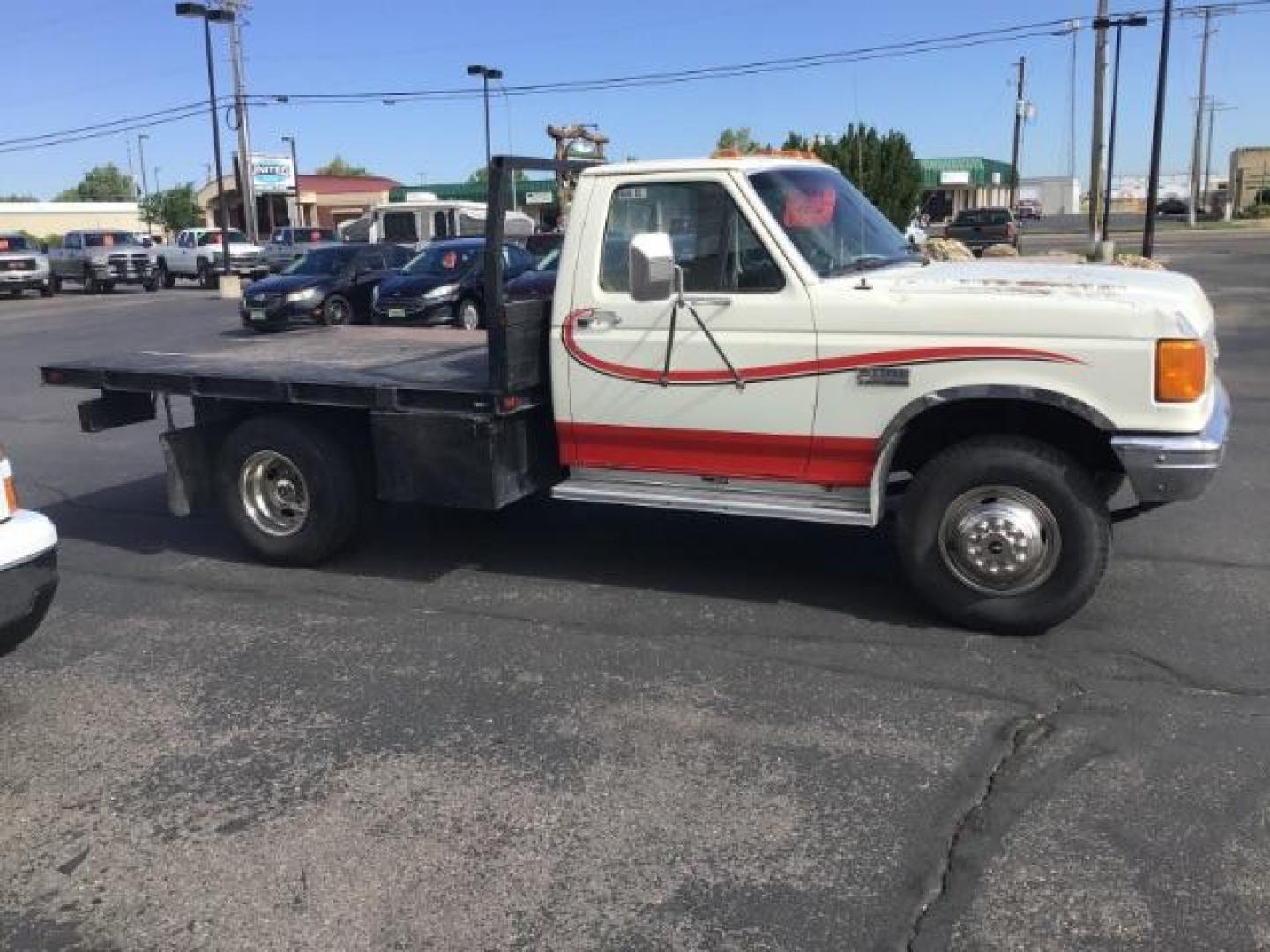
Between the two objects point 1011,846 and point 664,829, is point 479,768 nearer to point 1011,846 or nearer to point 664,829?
point 664,829

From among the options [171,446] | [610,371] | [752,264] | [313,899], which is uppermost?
[752,264]

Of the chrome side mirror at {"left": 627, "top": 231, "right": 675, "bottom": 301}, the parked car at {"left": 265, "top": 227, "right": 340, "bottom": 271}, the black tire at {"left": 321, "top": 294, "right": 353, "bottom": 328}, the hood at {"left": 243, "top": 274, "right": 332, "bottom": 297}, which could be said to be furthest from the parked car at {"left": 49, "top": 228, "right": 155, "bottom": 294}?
the chrome side mirror at {"left": 627, "top": 231, "right": 675, "bottom": 301}

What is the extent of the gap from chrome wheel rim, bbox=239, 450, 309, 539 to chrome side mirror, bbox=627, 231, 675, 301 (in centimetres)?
247

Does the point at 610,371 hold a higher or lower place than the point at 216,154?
lower

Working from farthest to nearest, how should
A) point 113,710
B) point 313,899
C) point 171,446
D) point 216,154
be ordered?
point 216,154 < point 171,446 < point 113,710 < point 313,899

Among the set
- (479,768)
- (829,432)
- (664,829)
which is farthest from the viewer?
(829,432)

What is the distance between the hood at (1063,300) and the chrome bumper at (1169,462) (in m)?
0.42

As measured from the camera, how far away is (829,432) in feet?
17.0

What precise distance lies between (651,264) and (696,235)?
60cm

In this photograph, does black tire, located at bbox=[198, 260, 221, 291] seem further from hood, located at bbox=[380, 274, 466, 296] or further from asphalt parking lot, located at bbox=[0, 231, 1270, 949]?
asphalt parking lot, located at bbox=[0, 231, 1270, 949]

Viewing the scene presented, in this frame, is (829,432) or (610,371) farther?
(610,371)

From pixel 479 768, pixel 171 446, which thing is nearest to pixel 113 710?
pixel 479 768

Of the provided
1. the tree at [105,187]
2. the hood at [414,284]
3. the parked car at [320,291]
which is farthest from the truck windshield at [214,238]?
the tree at [105,187]

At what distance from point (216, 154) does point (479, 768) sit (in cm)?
3577
